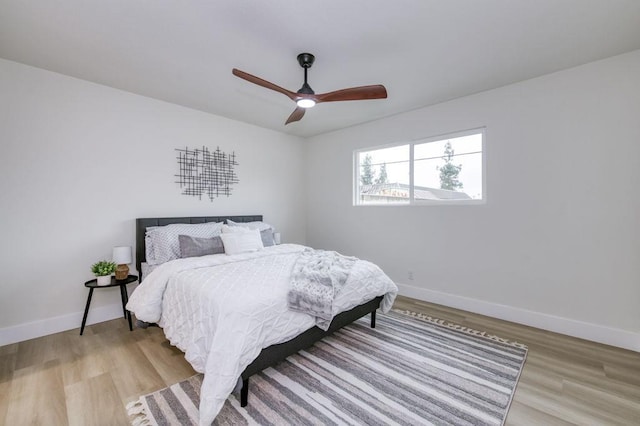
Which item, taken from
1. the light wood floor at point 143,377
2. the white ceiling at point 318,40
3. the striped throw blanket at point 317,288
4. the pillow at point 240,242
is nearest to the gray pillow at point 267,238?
the pillow at point 240,242

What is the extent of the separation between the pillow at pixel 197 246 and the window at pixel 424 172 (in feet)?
7.99

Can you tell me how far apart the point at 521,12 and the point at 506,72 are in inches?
39.2

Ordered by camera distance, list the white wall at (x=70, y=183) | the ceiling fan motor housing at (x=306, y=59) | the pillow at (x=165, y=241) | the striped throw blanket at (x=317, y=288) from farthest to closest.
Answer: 1. the pillow at (x=165, y=241)
2. the white wall at (x=70, y=183)
3. the ceiling fan motor housing at (x=306, y=59)
4. the striped throw blanket at (x=317, y=288)

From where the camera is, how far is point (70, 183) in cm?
297

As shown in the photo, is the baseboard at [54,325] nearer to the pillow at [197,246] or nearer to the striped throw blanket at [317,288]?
the pillow at [197,246]

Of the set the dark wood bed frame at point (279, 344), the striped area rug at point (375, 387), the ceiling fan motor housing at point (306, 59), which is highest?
the ceiling fan motor housing at point (306, 59)

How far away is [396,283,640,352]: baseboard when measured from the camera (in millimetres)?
2588

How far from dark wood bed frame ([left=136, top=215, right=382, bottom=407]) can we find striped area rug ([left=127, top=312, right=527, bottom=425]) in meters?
0.19

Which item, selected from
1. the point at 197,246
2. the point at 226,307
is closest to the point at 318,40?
the point at 226,307

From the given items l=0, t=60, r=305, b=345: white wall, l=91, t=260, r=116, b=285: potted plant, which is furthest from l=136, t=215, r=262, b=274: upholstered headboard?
l=91, t=260, r=116, b=285: potted plant

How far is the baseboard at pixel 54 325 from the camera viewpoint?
8.74 ft

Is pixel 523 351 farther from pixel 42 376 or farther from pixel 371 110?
pixel 42 376

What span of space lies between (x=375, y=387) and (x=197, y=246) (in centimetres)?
235

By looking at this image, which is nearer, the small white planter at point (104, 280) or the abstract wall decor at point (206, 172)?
the small white planter at point (104, 280)
